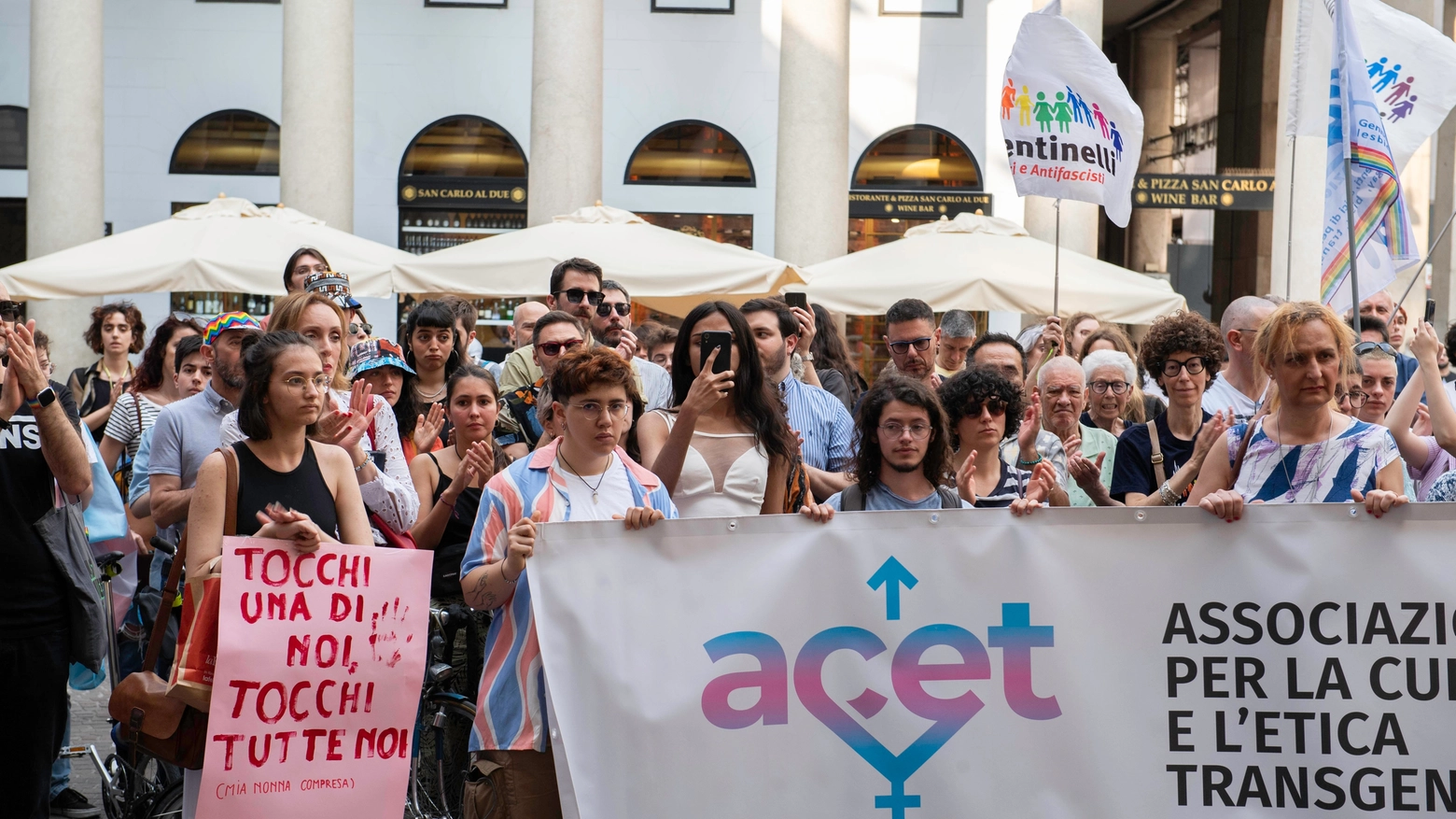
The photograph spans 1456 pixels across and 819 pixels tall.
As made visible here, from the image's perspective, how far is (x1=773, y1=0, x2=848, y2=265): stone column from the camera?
786 inches

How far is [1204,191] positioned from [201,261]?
44.8ft

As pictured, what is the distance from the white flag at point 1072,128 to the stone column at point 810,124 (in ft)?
34.8

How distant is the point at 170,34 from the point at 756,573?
2062cm

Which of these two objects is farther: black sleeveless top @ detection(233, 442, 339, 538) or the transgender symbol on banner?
black sleeveless top @ detection(233, 442, 339, 538)

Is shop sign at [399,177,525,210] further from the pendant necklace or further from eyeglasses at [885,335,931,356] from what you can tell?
the pendant necklace

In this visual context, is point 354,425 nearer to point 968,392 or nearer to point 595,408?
point 595,408

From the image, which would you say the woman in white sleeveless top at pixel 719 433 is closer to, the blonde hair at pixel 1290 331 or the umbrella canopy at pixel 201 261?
the blonde hair at pixel 1290 331

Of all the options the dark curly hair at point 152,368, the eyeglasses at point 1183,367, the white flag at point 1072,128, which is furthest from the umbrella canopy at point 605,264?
the eyeglasses at point 1183,367

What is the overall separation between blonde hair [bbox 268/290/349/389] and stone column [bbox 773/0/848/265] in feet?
44.4

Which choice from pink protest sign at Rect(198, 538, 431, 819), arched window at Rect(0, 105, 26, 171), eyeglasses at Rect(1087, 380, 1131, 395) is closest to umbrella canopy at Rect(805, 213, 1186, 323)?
eyeglasses at Rect(1087, 380, 1131, 395)

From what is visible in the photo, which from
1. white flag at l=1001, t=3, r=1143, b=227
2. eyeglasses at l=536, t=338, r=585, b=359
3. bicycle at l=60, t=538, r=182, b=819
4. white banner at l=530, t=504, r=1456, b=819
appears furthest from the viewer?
white flag at l=1001, t=3, r=1143, b=227

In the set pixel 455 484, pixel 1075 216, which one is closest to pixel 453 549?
pixel 455 484

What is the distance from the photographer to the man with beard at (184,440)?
587cm

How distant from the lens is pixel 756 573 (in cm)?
477
